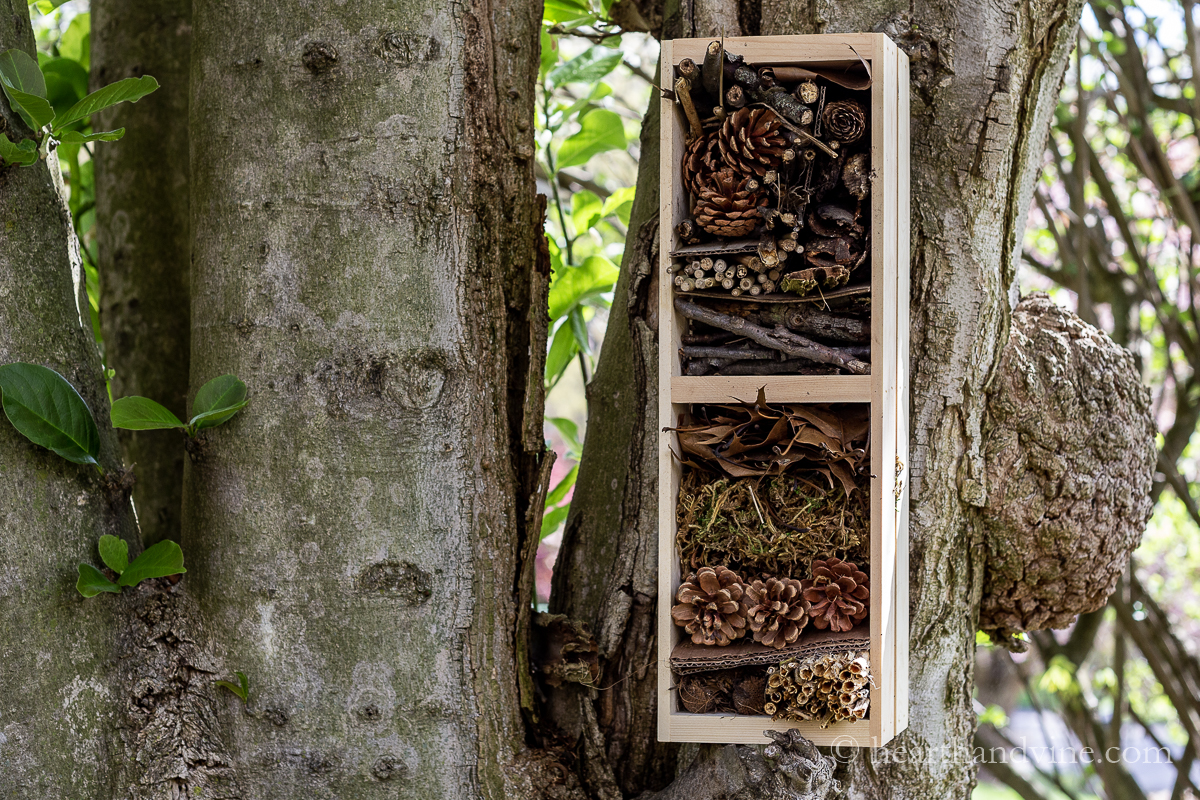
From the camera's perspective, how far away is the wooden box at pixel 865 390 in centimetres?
114

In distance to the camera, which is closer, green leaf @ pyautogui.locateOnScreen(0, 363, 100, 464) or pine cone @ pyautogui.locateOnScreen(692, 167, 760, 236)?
green leaf @ pyautogui.locateOnScreen(0, 363, 100, 464)

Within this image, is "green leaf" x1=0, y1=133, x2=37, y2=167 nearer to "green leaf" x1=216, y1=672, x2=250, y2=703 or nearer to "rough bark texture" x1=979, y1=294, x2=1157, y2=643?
"green leaf" x1=216, y1=672, x2=250, y2=703

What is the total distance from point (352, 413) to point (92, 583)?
0.33 meters

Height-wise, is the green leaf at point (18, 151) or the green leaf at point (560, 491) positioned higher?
the green leaf at point (18, 151)

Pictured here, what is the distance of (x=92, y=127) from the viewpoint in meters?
1.79

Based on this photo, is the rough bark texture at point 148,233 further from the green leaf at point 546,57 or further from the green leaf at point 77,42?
the green leaf at point 546,57

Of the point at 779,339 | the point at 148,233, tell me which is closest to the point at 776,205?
the point at 779,339

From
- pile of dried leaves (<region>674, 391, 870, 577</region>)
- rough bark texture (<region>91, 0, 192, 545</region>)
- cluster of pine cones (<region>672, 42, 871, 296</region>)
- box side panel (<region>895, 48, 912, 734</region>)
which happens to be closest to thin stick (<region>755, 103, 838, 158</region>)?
cluster of pine cones (<region>672, 42, 871, 296</region>)

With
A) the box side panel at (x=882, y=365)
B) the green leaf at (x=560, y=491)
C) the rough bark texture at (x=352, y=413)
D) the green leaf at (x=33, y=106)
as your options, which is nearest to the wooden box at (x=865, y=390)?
the box side panel at (x=882, y=365)

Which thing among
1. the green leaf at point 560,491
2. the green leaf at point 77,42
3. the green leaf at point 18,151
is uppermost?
the green leaf at point 77,42

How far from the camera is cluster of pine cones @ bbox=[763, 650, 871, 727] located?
1101 millimetres

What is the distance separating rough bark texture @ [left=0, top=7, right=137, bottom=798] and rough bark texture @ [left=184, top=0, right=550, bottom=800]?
123mm

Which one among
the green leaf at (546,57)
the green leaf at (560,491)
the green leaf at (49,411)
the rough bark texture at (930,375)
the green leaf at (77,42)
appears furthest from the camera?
the green leaf at (77,42)

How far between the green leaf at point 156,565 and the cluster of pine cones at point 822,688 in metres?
0.68
